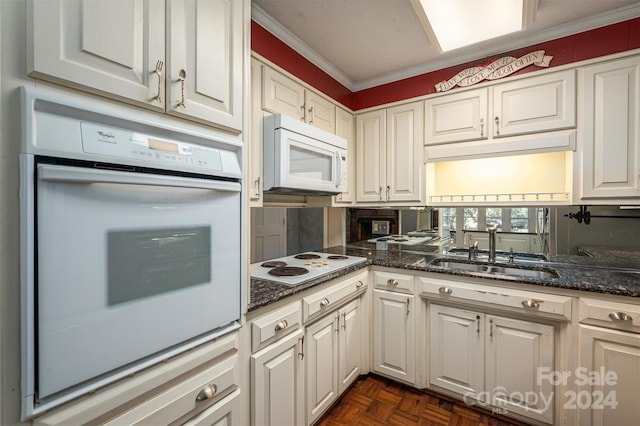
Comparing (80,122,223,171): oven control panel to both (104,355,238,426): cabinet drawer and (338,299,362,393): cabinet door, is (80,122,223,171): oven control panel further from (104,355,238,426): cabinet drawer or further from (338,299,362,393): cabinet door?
(338,299,362,393): cabinet door

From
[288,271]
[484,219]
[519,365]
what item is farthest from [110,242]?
[484,219]

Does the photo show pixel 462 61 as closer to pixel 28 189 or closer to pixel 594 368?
pixel 594 368

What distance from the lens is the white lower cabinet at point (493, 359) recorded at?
1.62m

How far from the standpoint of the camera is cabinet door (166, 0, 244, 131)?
92cm

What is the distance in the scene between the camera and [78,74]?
710 millimetres

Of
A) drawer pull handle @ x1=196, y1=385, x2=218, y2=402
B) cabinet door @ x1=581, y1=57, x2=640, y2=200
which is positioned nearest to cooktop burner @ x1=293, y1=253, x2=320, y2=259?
drawer pull handle @ x1=196, y1=385, x2=218, y2=402

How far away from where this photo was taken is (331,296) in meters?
1.71

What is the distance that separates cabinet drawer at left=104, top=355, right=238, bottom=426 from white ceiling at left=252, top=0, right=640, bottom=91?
1877 mm

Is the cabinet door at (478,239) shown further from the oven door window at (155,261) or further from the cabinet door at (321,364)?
the oven door window at (155,261)

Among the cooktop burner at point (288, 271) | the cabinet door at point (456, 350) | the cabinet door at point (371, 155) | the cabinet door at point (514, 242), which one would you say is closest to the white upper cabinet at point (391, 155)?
the cabinet door at point (371, 155)

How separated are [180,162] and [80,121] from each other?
26cm

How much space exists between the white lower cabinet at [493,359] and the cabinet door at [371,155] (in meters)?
1.09

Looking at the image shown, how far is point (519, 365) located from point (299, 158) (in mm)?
1809

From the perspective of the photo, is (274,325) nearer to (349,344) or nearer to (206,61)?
(349,344)
